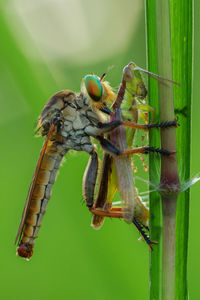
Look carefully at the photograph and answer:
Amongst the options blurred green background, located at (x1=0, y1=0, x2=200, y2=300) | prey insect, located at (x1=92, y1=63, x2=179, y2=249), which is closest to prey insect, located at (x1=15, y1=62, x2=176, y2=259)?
blurred green background, located at (x1=0, y1=0, x2=200, y2=300)

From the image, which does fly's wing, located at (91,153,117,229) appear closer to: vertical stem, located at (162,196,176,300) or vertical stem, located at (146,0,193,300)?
vertical stem, located at (146,0,193,300)

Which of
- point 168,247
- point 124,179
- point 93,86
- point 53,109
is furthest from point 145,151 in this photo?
point 53,109

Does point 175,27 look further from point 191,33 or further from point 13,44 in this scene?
point 13,44

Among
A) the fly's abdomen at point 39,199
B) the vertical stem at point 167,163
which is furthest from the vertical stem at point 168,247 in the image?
the fly's abdomen at point 39,199

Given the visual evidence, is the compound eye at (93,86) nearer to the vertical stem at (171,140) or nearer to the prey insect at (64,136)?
the prey insect at (64,136)

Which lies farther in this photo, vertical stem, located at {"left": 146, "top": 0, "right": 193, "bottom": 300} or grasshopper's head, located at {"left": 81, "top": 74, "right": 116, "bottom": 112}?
grasshopper's head, located at {"left": 81, "top": 74, "right": 116, "bottom": 112}

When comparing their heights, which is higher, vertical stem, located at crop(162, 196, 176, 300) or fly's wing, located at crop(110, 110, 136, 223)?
fly's wing, located at crop(110, 110, 136, 223)

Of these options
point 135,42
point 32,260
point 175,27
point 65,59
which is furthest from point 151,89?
point 135,42
